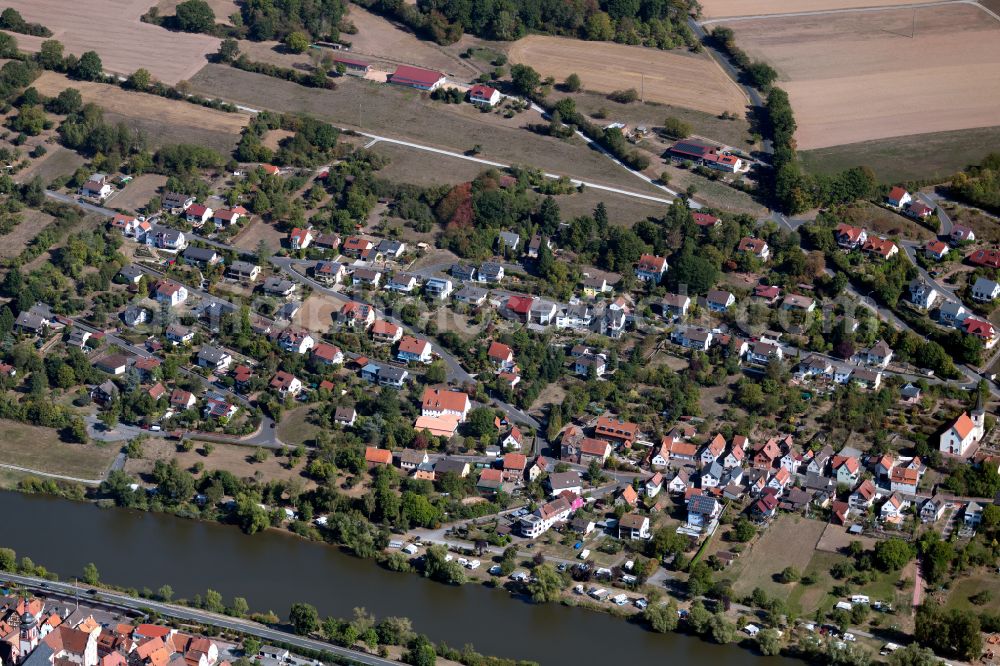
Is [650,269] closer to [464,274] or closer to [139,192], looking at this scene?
[464,274]

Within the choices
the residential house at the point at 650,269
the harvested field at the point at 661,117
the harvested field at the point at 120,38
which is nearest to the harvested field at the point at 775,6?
the harvested field at the point at 661,117

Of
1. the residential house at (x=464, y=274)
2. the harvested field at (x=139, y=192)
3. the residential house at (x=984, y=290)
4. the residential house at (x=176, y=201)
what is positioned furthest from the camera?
the harvested field at (x=139, y=192)

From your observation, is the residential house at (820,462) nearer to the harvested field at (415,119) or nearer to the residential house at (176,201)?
the harvested field at (415,119)

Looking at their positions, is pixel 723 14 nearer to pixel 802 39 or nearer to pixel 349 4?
pixel 802 39

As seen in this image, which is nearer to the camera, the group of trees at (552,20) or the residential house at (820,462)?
the residential house at (820,462)

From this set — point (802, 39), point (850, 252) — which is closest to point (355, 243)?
point (850, 252)

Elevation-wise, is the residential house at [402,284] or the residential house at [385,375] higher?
the residential house at [402,284]
